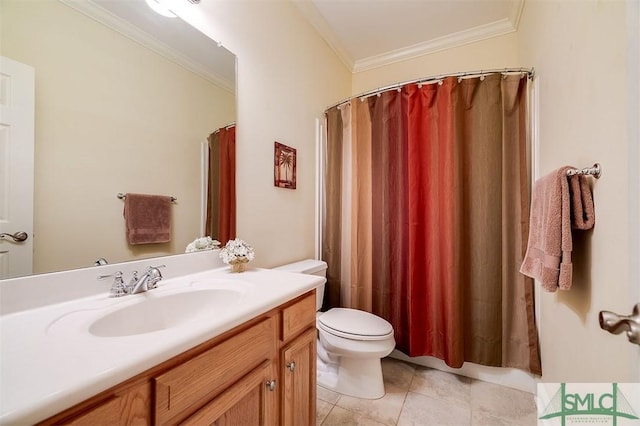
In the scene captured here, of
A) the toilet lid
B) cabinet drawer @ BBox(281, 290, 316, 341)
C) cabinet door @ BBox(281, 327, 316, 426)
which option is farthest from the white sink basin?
the toilet lid

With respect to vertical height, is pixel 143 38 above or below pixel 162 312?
above

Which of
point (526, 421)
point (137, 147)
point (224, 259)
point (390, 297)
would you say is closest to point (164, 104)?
point (137, 147)

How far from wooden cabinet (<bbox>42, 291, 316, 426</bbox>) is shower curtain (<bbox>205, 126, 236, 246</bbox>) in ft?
1.86

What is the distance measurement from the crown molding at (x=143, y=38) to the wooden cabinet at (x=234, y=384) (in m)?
1.11

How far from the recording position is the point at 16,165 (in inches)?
27.8

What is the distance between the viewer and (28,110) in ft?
2.38

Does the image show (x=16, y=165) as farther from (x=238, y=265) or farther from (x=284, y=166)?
(x=284, y=166)

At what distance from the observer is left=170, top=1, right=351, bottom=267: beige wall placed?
135 cm

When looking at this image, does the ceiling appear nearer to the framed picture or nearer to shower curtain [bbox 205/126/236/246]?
the framed picture

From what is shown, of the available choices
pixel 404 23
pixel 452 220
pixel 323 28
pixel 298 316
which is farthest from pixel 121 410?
pixel 404 23

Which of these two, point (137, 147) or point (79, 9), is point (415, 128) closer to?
point (137, 147)

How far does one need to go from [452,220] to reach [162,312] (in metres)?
1.58

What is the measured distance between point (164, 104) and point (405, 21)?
6.22 ft

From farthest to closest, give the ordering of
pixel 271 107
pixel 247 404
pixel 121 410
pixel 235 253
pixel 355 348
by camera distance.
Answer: pixel 271 107, pixel 355 348, pixel 235 253, pixel 247 404, pixel 121 410
